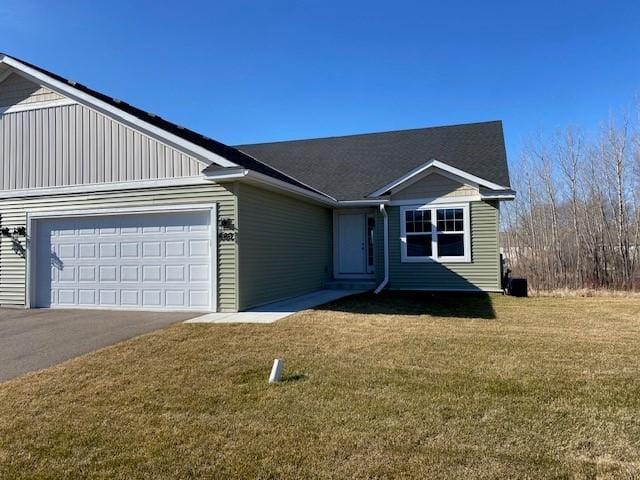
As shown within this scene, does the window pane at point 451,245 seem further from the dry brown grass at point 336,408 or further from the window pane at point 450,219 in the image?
the dry brown grass at point 336,408

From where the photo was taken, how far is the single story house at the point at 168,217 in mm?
9164

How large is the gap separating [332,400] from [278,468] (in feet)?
4.14

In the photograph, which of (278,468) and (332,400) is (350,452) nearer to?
(278,468)

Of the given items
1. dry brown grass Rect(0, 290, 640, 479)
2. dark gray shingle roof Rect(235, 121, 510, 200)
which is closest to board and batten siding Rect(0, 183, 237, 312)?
dry brown grass Rect(0, 290, 640, 479)

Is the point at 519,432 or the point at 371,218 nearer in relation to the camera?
the point at 519,432

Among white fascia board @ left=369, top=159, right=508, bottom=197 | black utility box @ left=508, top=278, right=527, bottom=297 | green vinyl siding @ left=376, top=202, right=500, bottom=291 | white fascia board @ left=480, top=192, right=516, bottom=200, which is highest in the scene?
white fascia board @ left=369, top=159, right=508, bottom=197

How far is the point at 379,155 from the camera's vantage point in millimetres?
16312

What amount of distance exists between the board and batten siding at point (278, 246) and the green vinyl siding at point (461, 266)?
79.9 inches

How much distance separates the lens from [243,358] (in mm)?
5605

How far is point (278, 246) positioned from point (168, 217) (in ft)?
8.67

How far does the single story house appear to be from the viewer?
9.16 metres

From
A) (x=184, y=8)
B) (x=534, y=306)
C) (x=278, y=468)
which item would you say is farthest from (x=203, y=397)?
(x=184, y=8)

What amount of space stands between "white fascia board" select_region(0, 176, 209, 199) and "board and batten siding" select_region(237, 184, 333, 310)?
123 centimetres

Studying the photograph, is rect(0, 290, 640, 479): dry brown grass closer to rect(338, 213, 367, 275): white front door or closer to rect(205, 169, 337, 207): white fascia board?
rect(205, 169, 337, 207): white fascia board
